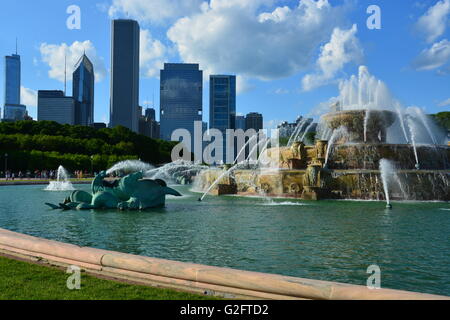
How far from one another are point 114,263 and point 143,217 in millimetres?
8994

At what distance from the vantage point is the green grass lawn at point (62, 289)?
17.9ft

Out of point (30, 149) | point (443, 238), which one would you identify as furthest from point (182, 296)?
point (30, 149)

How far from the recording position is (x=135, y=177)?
17.9 metres

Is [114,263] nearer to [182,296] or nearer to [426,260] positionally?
[182,296]

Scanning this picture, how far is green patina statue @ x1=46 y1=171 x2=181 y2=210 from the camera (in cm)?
1773

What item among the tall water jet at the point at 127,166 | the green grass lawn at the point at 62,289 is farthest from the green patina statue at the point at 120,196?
the green grass lawn at the point at 62,289

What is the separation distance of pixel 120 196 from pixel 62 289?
1270cm

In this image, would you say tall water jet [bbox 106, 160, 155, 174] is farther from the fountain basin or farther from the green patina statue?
the fountain basin

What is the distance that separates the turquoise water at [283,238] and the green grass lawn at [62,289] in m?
2.52

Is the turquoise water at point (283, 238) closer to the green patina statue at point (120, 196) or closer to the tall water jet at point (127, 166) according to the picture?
the green patina statue at point (120, 196)

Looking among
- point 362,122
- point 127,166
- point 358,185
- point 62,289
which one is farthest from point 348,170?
point 62,289

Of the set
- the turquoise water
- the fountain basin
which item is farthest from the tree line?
the turquoise water

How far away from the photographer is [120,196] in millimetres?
18250

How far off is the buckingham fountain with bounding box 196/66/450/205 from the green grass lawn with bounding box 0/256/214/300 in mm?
18711
